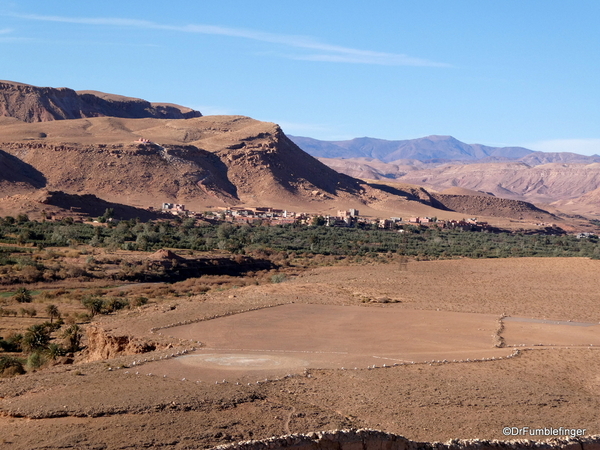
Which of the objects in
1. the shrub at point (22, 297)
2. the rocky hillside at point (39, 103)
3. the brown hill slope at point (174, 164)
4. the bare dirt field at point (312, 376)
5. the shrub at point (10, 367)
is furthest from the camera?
the rocky hillside at point (39, 103)

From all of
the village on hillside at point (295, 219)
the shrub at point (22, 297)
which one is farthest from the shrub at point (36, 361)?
the village on hillside at point (295, 219)

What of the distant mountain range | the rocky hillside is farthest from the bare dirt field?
the rocky hillside

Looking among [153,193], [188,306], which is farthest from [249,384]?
[153,193]

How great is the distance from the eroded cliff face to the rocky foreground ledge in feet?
39.5

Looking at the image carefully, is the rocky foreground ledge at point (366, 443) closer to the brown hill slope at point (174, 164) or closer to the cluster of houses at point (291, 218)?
the cluster of houses at point (291, 218)

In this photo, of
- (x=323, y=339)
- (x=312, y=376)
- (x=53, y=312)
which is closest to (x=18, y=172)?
(x=53, y=312)

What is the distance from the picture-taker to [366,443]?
895 centimetres

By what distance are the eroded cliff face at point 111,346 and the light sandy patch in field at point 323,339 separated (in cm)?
142

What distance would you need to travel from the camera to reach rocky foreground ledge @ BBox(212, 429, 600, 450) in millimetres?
8758

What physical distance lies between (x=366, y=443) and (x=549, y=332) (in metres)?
17.5

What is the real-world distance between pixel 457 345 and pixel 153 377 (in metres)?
9.50

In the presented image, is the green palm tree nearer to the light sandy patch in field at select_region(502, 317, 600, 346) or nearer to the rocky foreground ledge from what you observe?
the light sandy patch in field at select_region(502, 317, 600, 346)

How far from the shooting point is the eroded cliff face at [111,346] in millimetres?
20578

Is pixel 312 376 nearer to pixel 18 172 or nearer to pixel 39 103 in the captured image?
pixel 18 172
